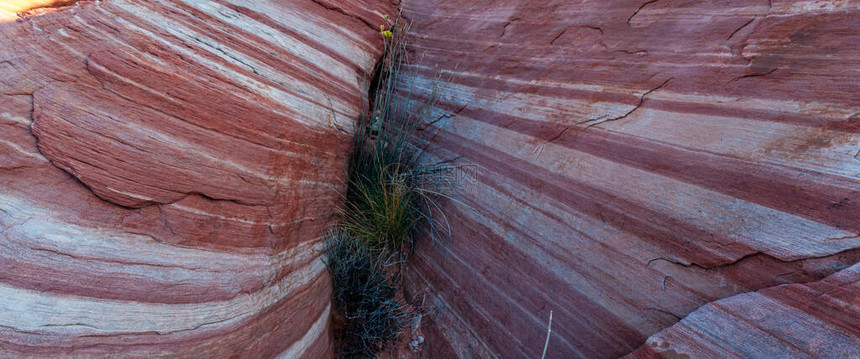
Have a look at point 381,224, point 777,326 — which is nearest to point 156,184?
point 381,224

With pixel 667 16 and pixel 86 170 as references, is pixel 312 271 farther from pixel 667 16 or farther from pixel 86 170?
pixel 667 16

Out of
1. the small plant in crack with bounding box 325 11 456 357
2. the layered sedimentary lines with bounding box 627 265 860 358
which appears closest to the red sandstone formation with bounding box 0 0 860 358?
the layered sedimentary lines with bounding box 627 265 860 358

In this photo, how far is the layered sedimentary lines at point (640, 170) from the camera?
59.2 inches

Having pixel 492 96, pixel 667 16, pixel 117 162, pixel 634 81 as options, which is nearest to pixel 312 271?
pixel 117 162

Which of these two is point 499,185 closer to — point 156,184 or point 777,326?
point 777,326

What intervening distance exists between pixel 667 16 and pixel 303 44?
2.07 m

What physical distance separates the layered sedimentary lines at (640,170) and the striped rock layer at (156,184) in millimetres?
1087

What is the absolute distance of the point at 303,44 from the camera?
2.52 metres

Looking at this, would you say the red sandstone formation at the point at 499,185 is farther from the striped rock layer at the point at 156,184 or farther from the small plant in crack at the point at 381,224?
the small plant in crack at the point at 381,224

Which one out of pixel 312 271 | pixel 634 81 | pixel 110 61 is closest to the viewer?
pixel 110 61

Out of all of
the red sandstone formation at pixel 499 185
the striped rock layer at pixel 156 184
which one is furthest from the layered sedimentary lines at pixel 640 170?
the striped rock layer at pixel 156 184

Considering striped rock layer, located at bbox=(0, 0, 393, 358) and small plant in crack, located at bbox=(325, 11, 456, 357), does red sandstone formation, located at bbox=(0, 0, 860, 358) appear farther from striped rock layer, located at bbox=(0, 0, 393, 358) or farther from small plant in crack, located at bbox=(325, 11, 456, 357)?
small plant in crack, located at bbox=(325, 11, 456, 357)

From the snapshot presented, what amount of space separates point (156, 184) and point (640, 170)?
7.02 ft

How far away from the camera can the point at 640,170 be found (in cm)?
186
